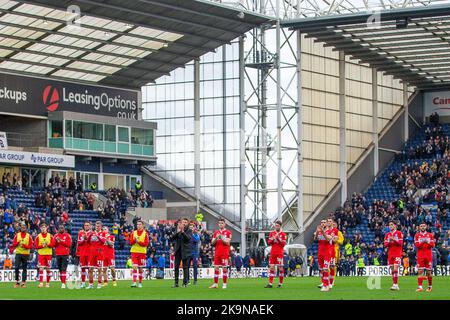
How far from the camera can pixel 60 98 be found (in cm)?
7506

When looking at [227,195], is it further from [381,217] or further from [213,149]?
[381,217]

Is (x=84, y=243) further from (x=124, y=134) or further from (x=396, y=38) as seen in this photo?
(x=124, y=134)

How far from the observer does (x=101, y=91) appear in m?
77.8

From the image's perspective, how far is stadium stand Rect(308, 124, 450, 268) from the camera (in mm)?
74250

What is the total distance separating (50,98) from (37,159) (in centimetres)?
449

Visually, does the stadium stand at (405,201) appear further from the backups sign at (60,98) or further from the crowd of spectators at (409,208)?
the backups sign at (60,98)

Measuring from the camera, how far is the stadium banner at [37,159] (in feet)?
230

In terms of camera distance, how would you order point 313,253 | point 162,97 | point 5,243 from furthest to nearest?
point 162,97 < point 313,253 < point 5,243

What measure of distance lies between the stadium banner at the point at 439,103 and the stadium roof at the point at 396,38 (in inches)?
81.5

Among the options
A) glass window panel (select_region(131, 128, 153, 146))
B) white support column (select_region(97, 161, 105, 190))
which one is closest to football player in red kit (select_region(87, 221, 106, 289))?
white support column (select_region(97, 161, 105, 190))

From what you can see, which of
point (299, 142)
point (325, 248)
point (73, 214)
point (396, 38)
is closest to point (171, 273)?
point (73, 214)

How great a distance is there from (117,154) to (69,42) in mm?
11762

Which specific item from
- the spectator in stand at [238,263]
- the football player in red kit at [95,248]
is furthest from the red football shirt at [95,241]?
the spectator in stand at [238,263]
